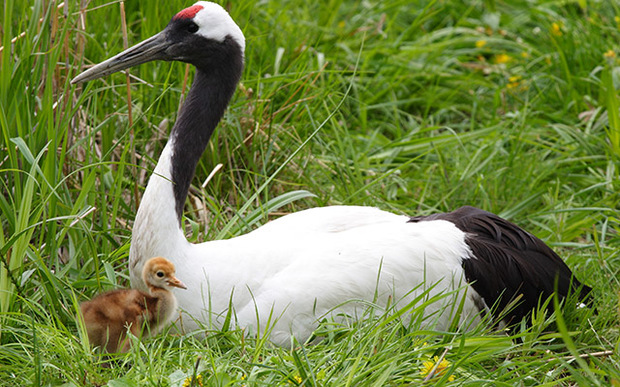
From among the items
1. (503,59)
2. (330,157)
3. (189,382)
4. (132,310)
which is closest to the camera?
(189,382)

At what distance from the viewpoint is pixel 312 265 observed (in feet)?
11.2

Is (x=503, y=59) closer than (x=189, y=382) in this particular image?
No

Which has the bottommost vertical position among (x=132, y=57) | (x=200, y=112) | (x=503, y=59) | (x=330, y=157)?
(x=330, y=157)

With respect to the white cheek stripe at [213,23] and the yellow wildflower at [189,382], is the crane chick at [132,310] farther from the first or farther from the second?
the white cheek stripe at [213,23]

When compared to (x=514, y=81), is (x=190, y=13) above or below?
above

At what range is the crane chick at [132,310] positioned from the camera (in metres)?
3.17

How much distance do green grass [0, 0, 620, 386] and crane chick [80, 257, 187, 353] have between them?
78 mm

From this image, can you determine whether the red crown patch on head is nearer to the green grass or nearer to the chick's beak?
the green grass

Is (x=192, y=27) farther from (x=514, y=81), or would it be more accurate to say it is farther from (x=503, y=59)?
(x=503, y=59)

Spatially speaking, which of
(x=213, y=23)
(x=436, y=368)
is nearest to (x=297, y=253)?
(x=436, y=368)

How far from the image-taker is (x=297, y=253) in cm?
352

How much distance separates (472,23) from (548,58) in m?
0.94

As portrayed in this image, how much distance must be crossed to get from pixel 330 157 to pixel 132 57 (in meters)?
1.46

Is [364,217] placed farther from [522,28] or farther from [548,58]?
[522,28]
